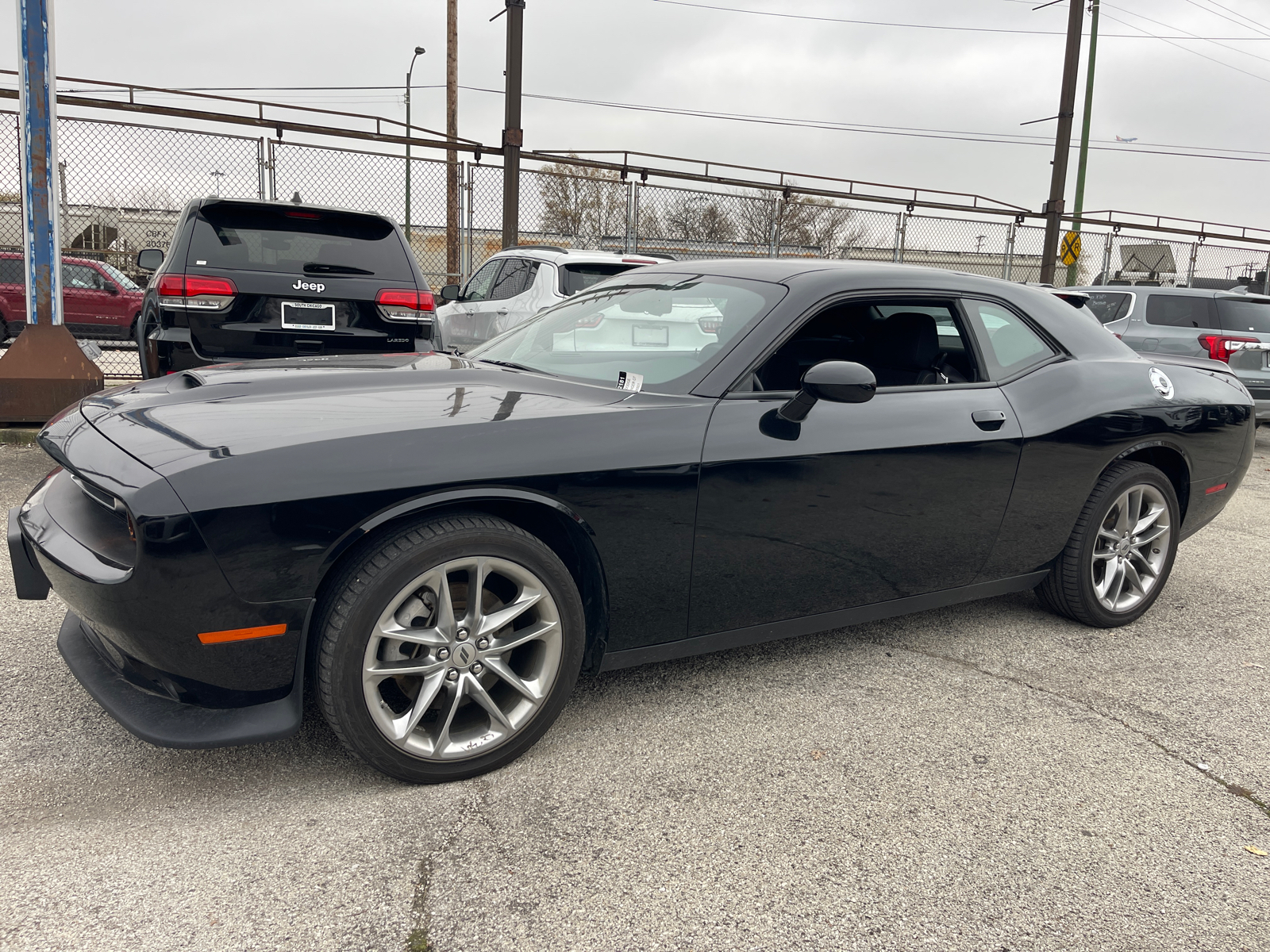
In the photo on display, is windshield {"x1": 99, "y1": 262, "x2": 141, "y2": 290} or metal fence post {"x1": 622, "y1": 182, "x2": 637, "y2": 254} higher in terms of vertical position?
metal fence post {"x1": 622, "y1": 182, "x2": 637, "y2": 254}

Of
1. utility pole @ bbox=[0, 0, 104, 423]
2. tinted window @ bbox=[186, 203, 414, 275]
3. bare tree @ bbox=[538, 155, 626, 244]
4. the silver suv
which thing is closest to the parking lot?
tinted window @ bbox=[186, 203, 414, 275]

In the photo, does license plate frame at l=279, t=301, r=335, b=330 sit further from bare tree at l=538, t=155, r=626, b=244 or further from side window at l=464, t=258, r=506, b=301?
bare tree at l=538, t=155, r=626, b=244

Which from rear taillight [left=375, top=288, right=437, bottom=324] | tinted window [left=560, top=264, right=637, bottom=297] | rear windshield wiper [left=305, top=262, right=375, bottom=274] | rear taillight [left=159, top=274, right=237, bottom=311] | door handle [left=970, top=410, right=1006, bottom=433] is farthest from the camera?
tinted window [left=560, top=264, right=637, bottom=297]

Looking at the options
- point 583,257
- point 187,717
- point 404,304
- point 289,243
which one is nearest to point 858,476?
point 187,717

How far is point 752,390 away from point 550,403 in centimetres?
64

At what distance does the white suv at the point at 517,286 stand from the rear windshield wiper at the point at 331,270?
199 cm

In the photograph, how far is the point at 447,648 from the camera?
7.97ft

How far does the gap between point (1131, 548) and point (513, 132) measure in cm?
923

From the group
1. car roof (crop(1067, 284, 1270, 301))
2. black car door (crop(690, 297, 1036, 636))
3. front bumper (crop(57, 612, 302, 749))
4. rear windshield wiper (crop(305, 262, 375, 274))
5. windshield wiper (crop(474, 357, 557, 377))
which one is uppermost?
car roof (crop(1067, 284, 1270, 301))

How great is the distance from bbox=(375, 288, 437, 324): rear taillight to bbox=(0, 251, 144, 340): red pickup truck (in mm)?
10463

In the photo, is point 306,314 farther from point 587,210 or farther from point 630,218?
point 587,210

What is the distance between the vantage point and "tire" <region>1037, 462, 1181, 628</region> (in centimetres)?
375

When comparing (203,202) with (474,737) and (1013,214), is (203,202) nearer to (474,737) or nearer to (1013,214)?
(474,737)

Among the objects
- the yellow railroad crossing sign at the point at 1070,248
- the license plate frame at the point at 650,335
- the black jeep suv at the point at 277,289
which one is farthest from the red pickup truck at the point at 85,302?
the yellow railroad crossing sign at the point at 1070,248
